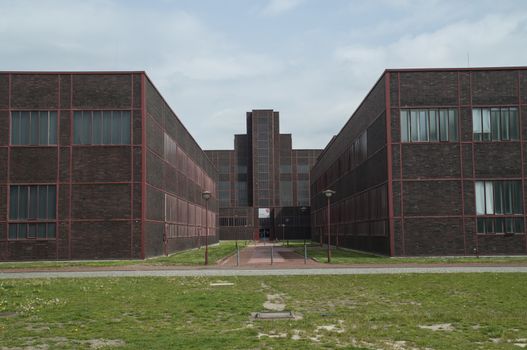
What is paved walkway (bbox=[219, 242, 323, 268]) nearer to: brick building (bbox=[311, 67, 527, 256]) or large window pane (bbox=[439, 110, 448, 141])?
brick building (bbox=[311, 67, 527, 256])

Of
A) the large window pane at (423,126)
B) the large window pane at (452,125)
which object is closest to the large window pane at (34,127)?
the large window pane at (423,126)

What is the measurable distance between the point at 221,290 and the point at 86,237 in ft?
79.7

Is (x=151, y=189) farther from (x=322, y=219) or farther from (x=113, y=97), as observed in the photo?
(x=322, y=219)

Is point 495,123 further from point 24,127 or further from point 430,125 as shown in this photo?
point 24,127

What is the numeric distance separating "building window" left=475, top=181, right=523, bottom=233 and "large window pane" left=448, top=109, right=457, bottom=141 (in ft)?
11.5

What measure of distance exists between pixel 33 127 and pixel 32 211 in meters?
5.88

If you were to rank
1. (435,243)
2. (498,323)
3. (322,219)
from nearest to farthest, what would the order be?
(498,323) < (435,243) < (322,219)

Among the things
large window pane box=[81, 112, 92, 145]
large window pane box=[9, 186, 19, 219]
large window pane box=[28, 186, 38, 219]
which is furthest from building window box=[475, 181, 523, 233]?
large window pane box=[9, 186, 19, 219]

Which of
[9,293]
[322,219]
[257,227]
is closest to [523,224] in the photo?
[9,293]

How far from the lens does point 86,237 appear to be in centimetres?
4225

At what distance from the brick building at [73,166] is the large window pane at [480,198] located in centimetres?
2291

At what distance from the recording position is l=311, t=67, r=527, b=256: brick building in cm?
4078

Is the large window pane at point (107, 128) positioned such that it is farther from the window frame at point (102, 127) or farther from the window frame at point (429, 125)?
the window frame at point (429, 125)

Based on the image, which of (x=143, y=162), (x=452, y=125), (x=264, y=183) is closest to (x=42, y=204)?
(x=143, y=162)
